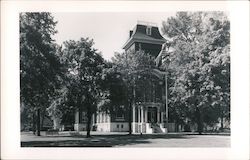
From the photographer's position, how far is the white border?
10367 mm

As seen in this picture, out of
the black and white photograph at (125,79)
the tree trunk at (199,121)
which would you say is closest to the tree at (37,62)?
the black and white photograph at (125,79)

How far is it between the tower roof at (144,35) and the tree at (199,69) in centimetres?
27

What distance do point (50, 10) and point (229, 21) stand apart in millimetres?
4436

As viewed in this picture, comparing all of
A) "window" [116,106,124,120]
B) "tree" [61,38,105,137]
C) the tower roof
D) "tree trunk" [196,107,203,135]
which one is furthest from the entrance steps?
the tower roof

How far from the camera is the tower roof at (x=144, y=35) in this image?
11250 millimetres

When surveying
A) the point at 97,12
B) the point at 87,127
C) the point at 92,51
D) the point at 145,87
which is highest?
the point at 97,12

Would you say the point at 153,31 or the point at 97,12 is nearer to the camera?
the point at 97,12

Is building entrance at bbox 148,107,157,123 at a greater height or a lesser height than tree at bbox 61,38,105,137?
lesser

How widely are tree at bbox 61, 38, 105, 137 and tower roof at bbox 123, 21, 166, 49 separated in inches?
41.6

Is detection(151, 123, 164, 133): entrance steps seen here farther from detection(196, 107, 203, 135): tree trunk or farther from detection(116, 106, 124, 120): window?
detection(196, 107, 203, 135): tree trunk

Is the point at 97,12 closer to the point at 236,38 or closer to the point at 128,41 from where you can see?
the point at 128,41

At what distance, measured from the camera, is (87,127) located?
41.0ft

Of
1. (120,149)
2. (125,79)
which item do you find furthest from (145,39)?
(120,149)
